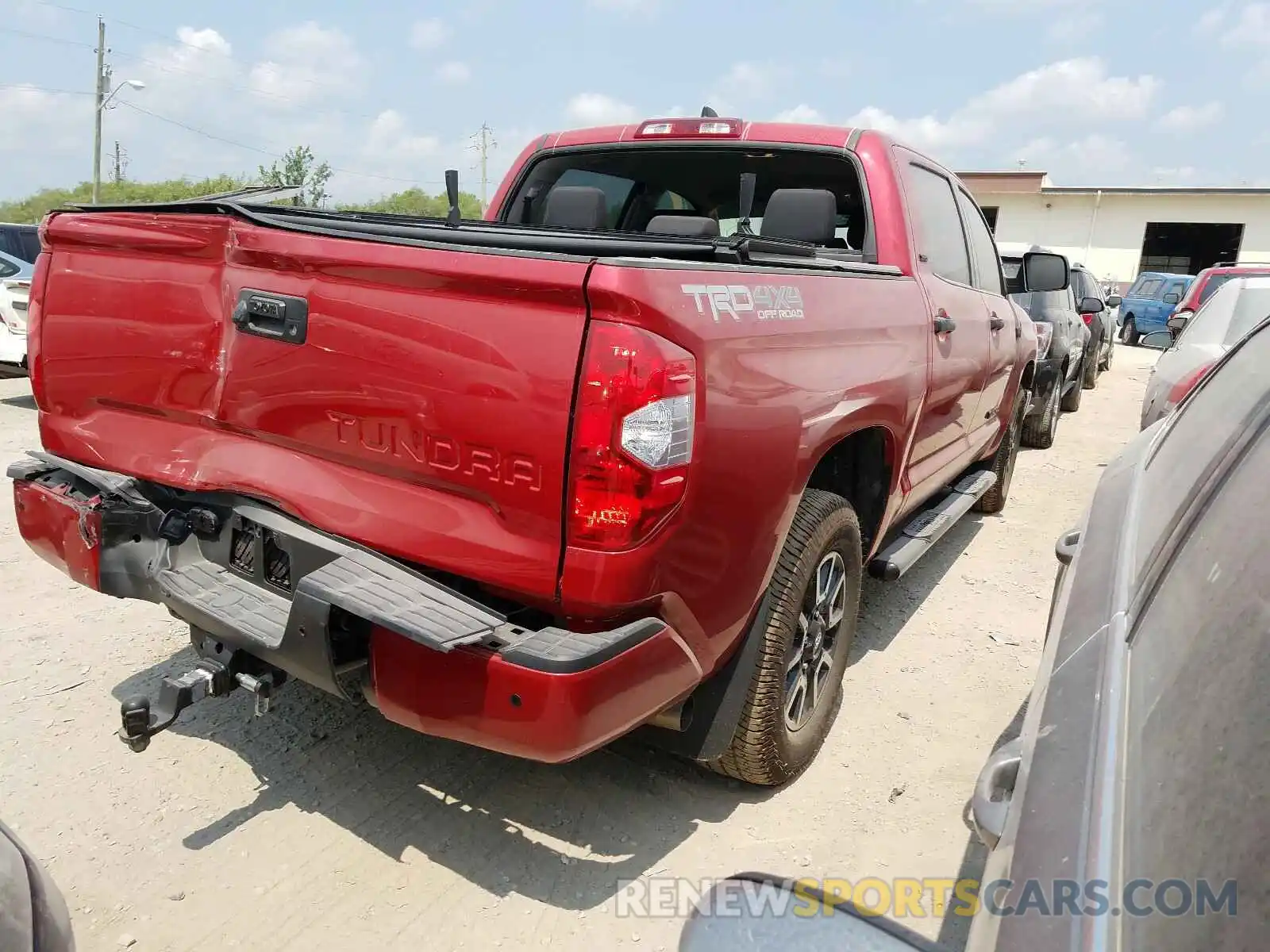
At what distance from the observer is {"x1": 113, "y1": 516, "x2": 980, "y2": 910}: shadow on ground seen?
2547 millimetres

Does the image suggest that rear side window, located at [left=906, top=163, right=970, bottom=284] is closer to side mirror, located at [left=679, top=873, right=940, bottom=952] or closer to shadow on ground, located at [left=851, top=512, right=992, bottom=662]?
shadow on ground, located at [left=851, top=512, right=992, bottom=662]

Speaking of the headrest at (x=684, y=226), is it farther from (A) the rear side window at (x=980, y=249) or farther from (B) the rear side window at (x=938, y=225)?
(A) the rear side window at (x=980, y=249)

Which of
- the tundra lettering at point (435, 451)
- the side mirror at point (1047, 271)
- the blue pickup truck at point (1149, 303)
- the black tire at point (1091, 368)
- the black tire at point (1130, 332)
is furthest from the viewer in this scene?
the black tire at point (1130, 332)

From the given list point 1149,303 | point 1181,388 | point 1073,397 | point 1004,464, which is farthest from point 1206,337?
point 1149,303

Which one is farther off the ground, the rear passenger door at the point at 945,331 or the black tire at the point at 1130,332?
the black tire at the point at 1130,332

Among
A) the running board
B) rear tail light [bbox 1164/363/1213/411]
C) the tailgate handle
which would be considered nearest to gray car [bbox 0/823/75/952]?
the tailgate handle

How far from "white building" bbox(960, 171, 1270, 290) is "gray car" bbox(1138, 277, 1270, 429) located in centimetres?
3047

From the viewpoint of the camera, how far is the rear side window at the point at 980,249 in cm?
468

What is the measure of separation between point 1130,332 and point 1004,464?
18705 millimetres

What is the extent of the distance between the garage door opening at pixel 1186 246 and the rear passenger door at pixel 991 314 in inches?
1353

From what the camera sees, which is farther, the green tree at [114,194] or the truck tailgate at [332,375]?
the green tree at [114,194]

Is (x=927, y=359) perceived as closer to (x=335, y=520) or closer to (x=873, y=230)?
(x=873, y=230)

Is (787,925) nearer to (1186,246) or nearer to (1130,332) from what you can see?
(1130,332)

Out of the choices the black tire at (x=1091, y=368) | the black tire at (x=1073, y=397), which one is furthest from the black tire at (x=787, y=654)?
the black tire at (x=1091, y=368)
